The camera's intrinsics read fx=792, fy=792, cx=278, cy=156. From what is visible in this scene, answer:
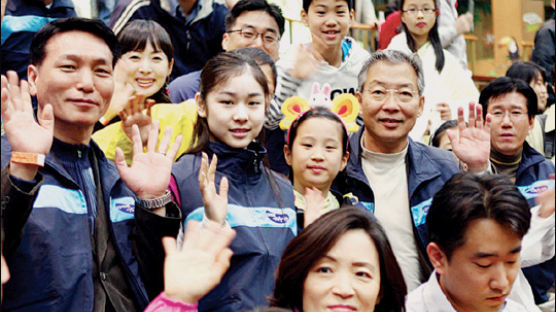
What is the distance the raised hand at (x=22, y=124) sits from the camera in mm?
2041

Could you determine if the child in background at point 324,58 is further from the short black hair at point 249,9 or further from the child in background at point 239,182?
the child in background at point 239,182

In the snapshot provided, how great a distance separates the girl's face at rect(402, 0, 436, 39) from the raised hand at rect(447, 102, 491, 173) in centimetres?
127

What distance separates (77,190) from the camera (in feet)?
7.47

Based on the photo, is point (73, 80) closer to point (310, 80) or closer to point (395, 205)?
point (395, 205)

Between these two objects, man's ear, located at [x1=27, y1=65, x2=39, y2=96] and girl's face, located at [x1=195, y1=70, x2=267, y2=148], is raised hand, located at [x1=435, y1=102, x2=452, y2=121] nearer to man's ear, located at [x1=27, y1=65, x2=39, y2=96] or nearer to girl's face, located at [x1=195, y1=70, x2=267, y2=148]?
girl's face, located at [x1=195, y1=70, x2=267, y2=148]

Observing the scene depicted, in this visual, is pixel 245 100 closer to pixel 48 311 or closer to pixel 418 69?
pixel 418 69

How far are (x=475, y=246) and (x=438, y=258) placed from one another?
0.52 ft

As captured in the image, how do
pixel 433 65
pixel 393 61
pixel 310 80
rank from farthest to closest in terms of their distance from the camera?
pixel 433 65 < pixel 310 80 < pixel 393 61

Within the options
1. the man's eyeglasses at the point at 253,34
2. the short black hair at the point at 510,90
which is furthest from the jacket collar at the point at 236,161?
the short black hair at the point at 510,90

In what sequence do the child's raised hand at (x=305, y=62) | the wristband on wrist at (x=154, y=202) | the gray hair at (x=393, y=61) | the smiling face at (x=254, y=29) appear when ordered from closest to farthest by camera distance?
the wristband on wrist at (x=154, y=202) < the gray hair at (x=393, y=61) < the child's raised hand at (x=305, y=62) < the smiling face at (x=254, y=29)

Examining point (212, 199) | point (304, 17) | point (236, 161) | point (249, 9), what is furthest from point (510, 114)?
point (212, 199)

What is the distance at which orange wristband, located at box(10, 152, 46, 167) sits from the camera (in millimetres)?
2018

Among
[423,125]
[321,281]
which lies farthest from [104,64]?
[423,125]

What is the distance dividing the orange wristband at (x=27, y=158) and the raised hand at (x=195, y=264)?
455 millimetres
